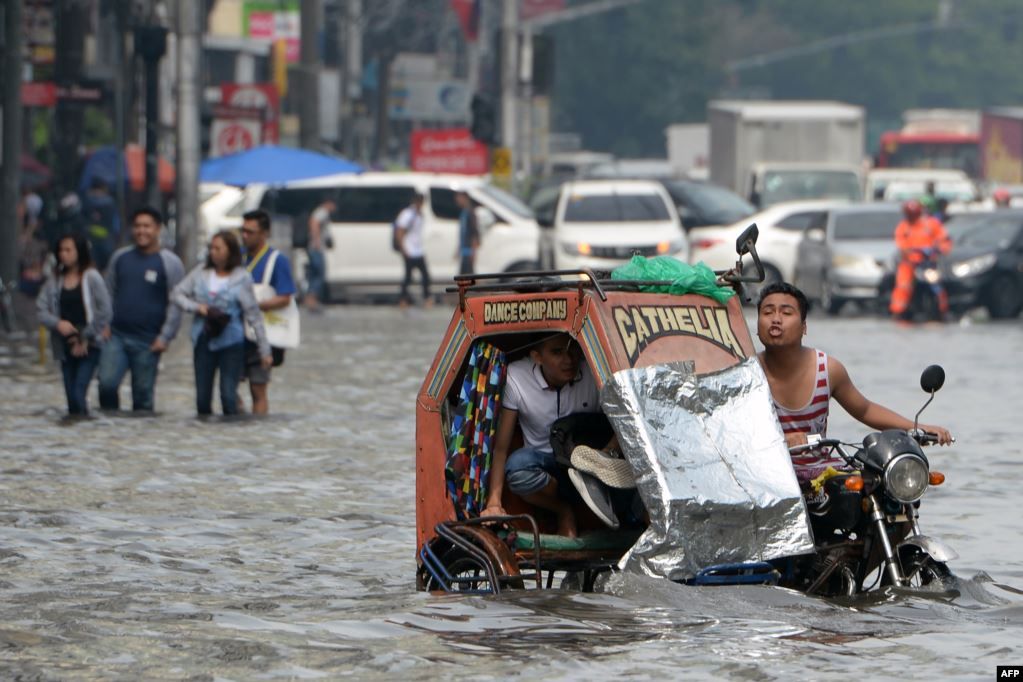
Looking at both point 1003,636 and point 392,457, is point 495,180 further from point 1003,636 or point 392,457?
point 1003,636

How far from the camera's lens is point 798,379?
29.7 feet

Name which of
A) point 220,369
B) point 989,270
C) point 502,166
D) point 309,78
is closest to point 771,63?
point 309,78

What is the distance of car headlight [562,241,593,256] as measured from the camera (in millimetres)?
32688

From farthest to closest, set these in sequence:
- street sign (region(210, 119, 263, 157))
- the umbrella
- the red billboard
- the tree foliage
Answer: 1. the tree foliage
2. the red billboard
3. street sign (region(210, 119, 263, 157))
4. the umbrella

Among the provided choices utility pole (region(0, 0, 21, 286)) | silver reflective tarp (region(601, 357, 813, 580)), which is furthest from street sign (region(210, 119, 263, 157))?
silver reflective tarp (region(601, 357, 813, 580))

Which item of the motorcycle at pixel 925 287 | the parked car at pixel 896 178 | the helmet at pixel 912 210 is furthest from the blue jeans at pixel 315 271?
the parked car at pixel 896 178


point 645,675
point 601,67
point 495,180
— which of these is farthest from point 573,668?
point 601,67

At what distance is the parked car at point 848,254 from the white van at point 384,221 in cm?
388

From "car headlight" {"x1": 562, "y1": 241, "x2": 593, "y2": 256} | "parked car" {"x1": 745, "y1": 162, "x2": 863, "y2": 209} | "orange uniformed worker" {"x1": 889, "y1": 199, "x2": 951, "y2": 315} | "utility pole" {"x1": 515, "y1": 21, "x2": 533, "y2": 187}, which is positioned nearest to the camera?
"orange uniformed worker" {"x1": 889, "y1": 199, "x2": 951, "y2": 315}

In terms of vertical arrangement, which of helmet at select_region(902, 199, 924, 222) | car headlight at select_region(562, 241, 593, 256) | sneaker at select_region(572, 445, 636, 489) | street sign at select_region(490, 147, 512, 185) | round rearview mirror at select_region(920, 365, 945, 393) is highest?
round rearview mirror at select_region(920, 365, 945, 393)

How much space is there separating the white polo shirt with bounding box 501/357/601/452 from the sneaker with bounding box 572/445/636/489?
1.49 ft

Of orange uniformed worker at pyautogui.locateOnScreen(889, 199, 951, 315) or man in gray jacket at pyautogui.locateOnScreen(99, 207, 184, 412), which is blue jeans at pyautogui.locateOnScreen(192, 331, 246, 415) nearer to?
man in gray jacket at pyautogui.locateOnScreen(99, 207, 184, 412)

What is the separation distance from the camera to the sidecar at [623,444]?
831 cm

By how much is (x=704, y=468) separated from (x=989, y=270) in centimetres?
2296
